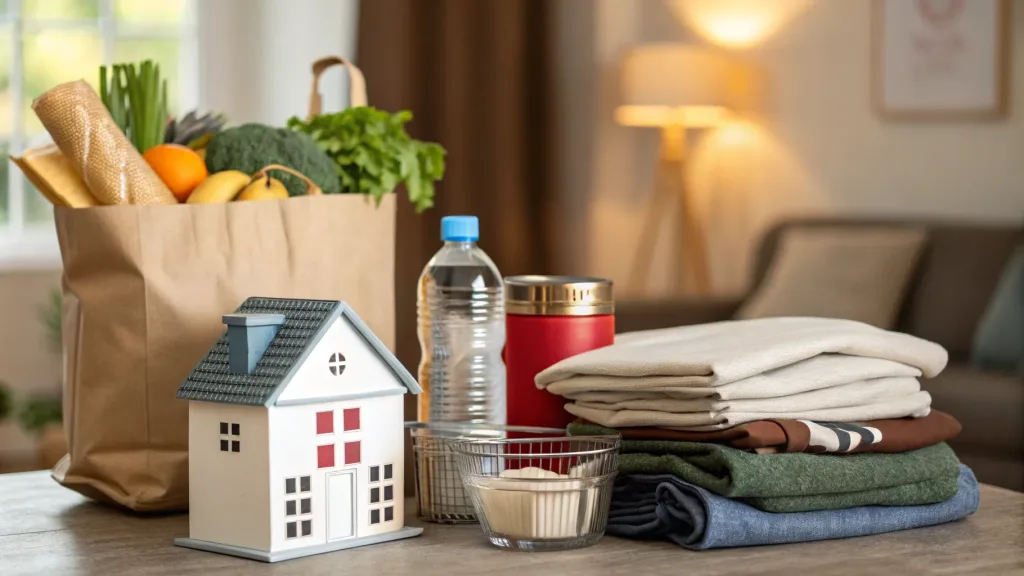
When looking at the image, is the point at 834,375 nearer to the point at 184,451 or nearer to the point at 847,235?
the point at 184,451

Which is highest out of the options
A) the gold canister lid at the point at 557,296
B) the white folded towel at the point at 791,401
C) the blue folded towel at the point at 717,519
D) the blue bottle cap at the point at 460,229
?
the blue bottle cap at the point at 460,229

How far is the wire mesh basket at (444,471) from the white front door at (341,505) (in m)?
0.11

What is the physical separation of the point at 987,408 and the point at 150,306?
2.22 meters

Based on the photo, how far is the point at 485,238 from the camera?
14.6 ft

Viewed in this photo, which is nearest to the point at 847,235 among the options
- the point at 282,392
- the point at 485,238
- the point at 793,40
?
the point at 793,40

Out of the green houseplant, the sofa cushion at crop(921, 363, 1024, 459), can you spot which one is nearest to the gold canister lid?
the sofa cushion at crop(921, 363, 1024, 459)

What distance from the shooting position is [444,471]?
3.31 feet

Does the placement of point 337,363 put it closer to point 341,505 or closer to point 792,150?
point 341,505

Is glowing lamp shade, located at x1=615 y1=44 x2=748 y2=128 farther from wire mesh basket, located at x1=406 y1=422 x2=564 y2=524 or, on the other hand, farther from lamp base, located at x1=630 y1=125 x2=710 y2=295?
wire mesh basket, located at x1=406 y1=422 x2=564 y2=524

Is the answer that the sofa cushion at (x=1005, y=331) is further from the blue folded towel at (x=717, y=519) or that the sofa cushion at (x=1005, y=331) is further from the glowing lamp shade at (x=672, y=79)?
the blue folded towel at (x=717, y=519)

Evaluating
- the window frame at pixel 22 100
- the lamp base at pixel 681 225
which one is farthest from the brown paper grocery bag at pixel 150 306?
the lamp base at pixel 681 225

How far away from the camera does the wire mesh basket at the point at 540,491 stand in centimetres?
87

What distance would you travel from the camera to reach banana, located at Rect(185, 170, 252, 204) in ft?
3.42

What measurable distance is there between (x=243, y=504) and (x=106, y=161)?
326 mm
